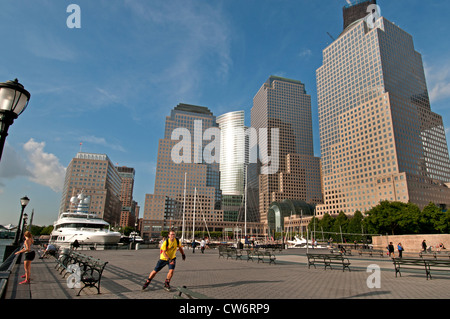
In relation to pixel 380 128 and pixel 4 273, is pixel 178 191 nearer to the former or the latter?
pixel 380 128

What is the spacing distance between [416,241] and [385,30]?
14217cm

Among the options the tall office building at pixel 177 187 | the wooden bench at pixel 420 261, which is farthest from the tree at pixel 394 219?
the tall office building at pixel 177 187

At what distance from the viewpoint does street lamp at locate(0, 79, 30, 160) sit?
6116 millimetres

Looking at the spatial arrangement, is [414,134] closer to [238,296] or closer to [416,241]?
[416,241]

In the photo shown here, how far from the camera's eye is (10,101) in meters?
6.23

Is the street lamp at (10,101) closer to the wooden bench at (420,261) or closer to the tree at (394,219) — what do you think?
the wooden bench at (420,261)

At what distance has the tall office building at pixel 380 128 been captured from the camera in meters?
128

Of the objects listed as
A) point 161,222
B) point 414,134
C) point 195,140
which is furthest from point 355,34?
point 161,222

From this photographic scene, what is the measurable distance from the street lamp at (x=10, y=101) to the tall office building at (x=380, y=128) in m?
138

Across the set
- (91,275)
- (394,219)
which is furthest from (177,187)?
(91,275)

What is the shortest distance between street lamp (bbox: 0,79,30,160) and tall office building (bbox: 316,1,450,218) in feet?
452

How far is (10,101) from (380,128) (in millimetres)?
153723

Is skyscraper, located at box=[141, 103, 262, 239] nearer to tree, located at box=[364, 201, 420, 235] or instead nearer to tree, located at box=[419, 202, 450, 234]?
tree, located at box=[364, 201, 420, 235]
